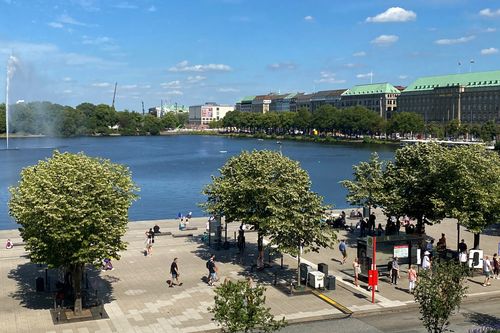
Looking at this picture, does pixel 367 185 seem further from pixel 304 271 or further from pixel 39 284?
pixel 39 284

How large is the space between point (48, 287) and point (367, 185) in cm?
2384

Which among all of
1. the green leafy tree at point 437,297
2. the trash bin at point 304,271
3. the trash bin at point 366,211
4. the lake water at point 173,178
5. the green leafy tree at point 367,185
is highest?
the green leafy tree at point 367,185

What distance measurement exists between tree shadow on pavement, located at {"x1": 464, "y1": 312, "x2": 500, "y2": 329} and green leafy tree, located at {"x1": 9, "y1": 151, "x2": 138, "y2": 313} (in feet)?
50.2

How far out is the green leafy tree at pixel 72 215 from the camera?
24.0 metres

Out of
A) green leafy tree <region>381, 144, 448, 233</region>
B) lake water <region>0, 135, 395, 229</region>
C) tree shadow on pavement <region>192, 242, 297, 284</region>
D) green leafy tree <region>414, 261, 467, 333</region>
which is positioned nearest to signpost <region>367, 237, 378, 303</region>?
tree shadow on pavement <region>192, 242, 297, 284</region>

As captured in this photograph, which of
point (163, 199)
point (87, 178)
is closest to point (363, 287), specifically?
point (87, 178)

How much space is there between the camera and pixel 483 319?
2469cm

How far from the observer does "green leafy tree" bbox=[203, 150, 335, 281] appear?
2919cm

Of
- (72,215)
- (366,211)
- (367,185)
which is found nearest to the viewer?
(72,215)

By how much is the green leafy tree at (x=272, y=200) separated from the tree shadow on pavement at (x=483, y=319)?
7.49 metres

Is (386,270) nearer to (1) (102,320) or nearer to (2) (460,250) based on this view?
(2) (460,250)

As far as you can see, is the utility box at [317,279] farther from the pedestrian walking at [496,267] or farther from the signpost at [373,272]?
the pedestrian walking at [496,267]

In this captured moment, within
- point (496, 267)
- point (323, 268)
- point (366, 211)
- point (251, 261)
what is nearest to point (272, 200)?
point (323, 268)

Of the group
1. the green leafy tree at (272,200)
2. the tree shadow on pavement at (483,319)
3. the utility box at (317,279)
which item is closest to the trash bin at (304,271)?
the utility box at (317,279)
